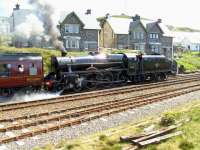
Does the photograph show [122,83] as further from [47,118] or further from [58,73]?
[47,118]

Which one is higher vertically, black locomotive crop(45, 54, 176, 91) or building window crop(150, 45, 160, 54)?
building window crop(150, 45, 160, 54)

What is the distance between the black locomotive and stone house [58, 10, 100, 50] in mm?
24672

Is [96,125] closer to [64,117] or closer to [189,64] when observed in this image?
[64,117]

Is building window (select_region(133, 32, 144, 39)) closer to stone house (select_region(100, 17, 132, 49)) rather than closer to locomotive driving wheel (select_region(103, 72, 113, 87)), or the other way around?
stone house (select_region(100, 17, 132, 49))

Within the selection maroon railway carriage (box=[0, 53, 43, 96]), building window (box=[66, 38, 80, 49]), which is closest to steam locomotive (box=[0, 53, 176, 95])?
maroon railway carriage (box=[0, 53, 43, 96])

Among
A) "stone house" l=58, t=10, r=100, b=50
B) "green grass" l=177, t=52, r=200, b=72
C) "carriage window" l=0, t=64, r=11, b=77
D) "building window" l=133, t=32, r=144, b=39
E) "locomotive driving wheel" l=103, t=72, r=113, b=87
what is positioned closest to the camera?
"carriage window" l=0, t=64, r=11, b=77

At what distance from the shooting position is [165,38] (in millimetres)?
73250

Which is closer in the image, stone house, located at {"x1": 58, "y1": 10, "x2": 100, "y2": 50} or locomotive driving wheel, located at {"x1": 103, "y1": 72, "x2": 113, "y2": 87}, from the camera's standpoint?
locomotive driving wheel, located at {"x1": 103, "y1": 72, "x2": 113, "y2": 87}

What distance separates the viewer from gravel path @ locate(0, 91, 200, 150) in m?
13.3

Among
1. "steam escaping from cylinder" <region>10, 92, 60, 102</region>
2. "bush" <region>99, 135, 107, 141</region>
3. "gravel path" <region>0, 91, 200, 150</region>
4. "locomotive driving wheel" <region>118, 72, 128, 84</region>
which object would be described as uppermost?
"locomotive driving wheel" <region>118, 72, 128, 84</region>

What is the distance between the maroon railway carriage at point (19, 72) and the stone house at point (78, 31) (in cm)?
3205

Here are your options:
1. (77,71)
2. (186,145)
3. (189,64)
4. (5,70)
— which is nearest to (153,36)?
(189,64)

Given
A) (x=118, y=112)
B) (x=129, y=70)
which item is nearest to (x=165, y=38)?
(x=129, y=70)

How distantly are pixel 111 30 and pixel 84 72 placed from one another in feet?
128
